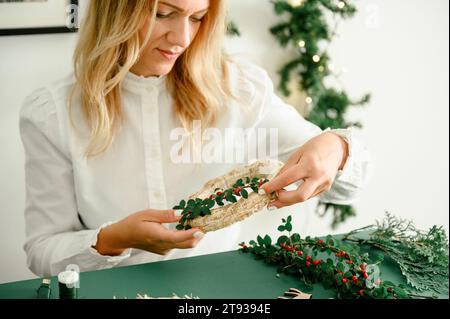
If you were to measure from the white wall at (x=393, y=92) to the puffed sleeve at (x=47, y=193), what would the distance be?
0.09m

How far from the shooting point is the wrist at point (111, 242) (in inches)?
34.0

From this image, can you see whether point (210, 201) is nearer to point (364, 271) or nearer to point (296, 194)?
point (296, 194)

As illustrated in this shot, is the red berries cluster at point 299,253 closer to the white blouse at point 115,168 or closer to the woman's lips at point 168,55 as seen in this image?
the white blouse at point 115,168

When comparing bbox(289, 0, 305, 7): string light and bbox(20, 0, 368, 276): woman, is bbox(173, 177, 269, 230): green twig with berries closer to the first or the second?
bbox(20, 0, 368, 276): woman

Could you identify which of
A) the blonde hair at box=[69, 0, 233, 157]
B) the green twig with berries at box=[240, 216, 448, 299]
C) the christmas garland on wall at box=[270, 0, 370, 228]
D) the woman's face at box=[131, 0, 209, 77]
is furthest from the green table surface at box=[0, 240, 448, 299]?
the christmas garland on wall at box=[270, 0, 370, 228]

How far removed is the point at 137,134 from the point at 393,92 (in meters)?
0.92

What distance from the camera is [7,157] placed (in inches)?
38.5

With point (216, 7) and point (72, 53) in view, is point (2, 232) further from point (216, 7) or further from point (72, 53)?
point (216, 7)

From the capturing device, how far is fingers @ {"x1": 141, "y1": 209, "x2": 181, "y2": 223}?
2.62ft

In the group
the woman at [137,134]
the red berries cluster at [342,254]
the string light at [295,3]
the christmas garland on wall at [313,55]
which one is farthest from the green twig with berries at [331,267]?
the string light at [295,3]

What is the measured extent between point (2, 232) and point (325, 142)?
0.64 meters

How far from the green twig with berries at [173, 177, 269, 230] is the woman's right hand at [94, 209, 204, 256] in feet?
0.06

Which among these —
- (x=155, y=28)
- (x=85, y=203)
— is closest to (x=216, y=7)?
(x=155, y=28)

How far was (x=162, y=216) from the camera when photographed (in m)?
0.81
